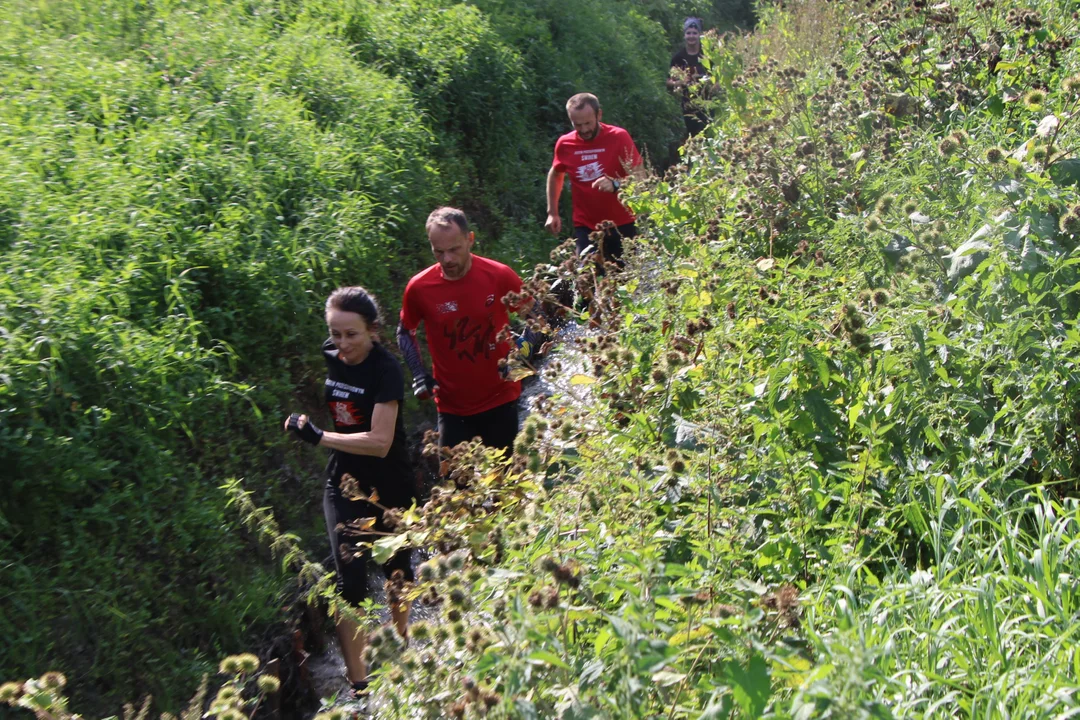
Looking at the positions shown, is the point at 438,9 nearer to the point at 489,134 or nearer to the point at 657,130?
the point at 489,134

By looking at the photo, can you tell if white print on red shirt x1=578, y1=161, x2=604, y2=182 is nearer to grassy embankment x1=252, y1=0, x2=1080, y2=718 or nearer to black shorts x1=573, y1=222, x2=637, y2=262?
black shorts x1=573, y1=222, x2=637, y2=262

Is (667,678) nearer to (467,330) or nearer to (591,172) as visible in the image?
(467,330)

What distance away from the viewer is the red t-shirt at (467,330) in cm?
545

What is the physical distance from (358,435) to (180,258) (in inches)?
79.1

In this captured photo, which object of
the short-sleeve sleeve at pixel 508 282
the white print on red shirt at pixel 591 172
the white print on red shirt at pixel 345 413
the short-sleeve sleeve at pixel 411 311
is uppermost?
the short-sleeve sleeve at pixel 508 282

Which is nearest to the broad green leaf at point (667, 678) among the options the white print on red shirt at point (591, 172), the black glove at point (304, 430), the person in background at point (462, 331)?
the black glove at point (304, 430)

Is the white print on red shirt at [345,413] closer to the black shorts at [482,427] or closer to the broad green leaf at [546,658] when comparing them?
the black shorts at [482,427]

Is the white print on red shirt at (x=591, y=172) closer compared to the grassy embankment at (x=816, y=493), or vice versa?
the grassy embankment at (x=816, y=493)

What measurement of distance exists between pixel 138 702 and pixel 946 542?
3.52 metres

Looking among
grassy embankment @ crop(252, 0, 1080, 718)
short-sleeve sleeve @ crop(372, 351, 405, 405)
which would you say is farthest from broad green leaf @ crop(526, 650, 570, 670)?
short-sleeve sleeve @ crop(372, 351, 405, 405)

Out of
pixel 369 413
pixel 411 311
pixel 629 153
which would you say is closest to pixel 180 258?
pixel 411 311

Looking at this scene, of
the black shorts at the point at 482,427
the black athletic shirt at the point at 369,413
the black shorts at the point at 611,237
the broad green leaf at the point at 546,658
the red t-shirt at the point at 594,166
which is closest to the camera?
the broad green leaf at the point at 546,658

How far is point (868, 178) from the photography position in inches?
205

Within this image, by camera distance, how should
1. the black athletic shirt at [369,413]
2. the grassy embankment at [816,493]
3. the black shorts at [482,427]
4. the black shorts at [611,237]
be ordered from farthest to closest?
the black shorts at [611,237], the black shorts at [482,427], the black athletic shirt at [369,413], the grassy embankment at [816,493]
